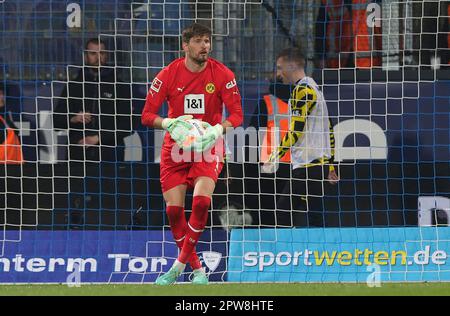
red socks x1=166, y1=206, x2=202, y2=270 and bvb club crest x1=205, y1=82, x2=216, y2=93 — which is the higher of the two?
bvb club crest x1=205, y1=82, x2=216, y2=93

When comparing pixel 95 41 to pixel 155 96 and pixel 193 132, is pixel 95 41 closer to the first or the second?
pixel 155 96

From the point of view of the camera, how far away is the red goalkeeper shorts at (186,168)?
→ 38.1ft

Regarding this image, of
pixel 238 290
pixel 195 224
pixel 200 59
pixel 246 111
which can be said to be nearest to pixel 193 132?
pixel 200 59

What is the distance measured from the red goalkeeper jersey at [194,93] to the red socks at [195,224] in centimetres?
65

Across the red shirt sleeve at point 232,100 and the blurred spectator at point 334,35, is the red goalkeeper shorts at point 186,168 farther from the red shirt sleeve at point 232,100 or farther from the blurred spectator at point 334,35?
the blurred spectator at point 334,35

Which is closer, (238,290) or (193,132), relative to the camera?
(238,290)

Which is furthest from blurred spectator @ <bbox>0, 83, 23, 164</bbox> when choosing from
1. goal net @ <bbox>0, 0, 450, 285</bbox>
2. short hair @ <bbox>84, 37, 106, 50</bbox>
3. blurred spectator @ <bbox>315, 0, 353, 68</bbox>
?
blurred spectator @ <bbox>315, 0, 353, 68</bbox>

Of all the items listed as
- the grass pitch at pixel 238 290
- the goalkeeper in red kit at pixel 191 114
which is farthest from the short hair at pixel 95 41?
the grass pitch at pixel 238 290

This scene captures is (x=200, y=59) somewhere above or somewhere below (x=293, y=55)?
below

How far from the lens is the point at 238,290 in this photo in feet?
35.1

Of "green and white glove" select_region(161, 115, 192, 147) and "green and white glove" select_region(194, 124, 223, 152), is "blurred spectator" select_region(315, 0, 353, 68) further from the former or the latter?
"green and white glove" select_region(161, 115, 192, 147)

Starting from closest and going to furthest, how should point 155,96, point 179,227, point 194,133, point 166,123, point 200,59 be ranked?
1. point 194,133
2. point 166,123
3. point 200,59
4. point 155,96
5. point 179,227

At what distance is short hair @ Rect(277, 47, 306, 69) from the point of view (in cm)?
1307

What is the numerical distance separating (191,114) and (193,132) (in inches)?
16.6
